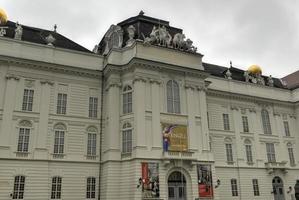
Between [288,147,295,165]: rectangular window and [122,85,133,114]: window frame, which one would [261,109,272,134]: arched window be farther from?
[122,85,133,114]: window frame

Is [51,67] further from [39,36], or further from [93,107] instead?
[93,107]

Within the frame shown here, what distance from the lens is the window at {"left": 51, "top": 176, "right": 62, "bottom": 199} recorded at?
28.2 m

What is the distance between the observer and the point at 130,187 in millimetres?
28141

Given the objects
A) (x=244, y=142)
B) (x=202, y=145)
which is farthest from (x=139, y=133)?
(x=244, y=142)

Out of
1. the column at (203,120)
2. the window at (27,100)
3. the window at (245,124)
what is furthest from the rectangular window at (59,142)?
the window at (245,124)

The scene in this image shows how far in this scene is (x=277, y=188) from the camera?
38.2m

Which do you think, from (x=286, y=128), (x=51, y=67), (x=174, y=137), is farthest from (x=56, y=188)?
(x=286, y=128)

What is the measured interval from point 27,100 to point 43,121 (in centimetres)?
242

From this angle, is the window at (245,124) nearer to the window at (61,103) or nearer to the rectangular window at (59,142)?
the window at (61,103)

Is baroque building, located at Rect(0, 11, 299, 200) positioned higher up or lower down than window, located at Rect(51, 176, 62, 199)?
higher up

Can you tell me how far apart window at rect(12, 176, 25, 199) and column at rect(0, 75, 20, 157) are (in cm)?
228

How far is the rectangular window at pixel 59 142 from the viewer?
29562mm

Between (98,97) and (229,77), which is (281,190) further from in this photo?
(98,97)

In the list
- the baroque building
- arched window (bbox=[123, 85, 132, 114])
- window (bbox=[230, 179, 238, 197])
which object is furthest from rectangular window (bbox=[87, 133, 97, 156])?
window (bbox=[230, 179, 238, 197])
